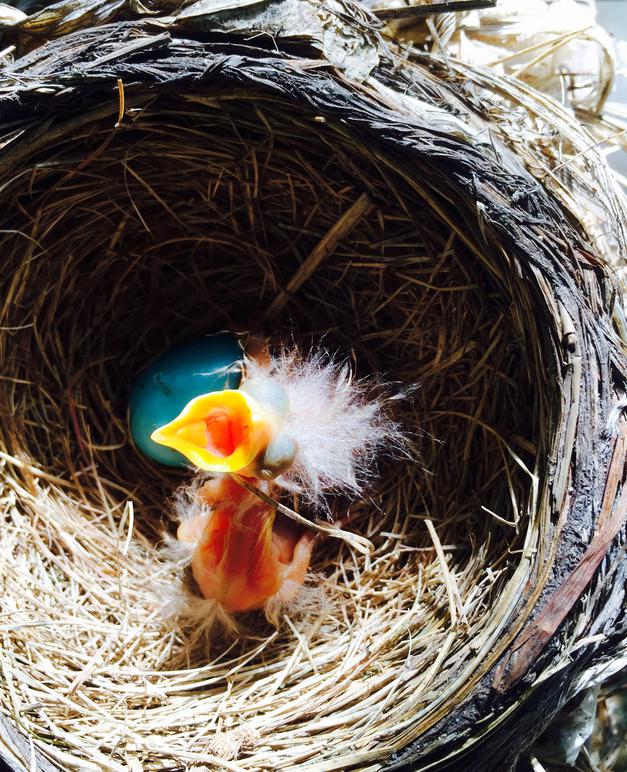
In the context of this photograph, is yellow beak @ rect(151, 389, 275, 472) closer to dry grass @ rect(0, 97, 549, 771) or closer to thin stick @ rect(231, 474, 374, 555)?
thin stick @ rect(231, 474, 374, 555)

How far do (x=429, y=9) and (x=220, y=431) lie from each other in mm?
717

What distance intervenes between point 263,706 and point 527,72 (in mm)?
1139

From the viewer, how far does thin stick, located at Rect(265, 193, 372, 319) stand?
3.78ft

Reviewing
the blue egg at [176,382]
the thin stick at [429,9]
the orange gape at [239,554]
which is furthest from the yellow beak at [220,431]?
the thin stick at [429,9]

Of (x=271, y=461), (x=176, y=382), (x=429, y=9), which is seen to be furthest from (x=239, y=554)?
(x=429, y=9)

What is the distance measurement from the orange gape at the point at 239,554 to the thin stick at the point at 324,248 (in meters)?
0.36

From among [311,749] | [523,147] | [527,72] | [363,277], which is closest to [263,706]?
[311,749]

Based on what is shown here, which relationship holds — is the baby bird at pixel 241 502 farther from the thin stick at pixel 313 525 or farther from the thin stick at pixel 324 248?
the thin stick at pixel 324 248

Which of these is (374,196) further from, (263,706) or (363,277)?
(263,706)

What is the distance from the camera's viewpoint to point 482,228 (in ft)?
3.26

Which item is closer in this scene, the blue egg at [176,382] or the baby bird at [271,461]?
the baby bird at [271,461]

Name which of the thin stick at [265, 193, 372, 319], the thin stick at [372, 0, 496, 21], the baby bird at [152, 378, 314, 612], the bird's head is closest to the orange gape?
the baby bird at [152, 378, 314, 612]

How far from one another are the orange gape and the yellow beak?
15 cm

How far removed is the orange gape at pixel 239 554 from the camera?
1.11 m
